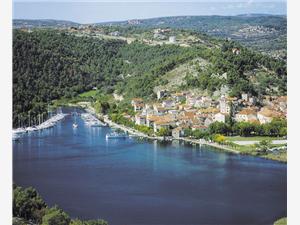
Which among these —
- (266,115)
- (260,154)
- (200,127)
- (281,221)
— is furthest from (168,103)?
(281,221)

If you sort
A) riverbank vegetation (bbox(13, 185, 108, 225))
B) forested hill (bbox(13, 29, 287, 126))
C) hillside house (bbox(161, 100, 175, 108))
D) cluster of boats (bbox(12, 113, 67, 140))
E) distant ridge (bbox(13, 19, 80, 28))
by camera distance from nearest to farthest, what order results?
riverbank vegetation (bbox(13, 185, 108, 225)) < distant ridge (bbox(13, 19, 80, 28)) < cluster of boats (bbox(12, 113, 67, 140)) < forested hill (bbox(13, 29, 287, 126)) < hillside house (bbox(161, 100, 175, 108))

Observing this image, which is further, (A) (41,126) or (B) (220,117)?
(B) (220,117)

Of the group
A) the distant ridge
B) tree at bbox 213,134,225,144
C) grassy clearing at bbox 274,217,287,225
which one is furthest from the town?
grassy clearing at bbox 274,217,287,225

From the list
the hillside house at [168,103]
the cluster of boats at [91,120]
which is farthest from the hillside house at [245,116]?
the cluster of boats at [91,120]

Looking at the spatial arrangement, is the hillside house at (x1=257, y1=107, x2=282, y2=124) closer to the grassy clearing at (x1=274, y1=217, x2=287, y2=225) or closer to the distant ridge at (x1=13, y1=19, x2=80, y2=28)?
the grassy clearing at (x1=274, y1=217, x2=287, y2=225)

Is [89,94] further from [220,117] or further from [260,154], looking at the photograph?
[260,154]
